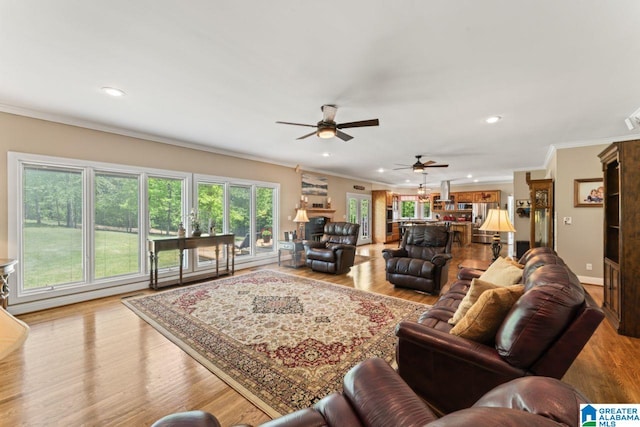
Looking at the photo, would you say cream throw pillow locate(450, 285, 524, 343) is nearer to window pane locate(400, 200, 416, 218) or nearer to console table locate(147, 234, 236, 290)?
console table locate(147, 234, 236, 290)

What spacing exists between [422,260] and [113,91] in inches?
187

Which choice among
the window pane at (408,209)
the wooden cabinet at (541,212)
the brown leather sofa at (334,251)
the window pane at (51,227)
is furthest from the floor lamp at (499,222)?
the window pane at (408,209)

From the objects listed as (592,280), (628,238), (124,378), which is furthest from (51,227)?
(592,280)

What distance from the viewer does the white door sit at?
984 cm

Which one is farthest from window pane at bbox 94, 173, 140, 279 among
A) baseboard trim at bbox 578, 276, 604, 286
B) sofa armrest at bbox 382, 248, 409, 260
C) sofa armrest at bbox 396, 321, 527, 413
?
baseboard trim at bbox 578, 276, 604, 286

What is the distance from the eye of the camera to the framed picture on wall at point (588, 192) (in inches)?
182

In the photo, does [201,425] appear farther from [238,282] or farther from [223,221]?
[223,221]

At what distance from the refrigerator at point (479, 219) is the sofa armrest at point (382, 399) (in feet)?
37.8

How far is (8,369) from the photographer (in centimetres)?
227

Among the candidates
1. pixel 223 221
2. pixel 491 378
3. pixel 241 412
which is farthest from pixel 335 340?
pixel 223 221

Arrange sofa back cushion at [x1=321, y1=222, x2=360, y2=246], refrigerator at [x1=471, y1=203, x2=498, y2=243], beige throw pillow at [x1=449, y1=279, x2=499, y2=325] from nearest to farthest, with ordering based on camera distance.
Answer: beige throw pillow at [x1=449, y1=279, x2=499, y2=325] < sofa back cushion at [x1=321, y1=222, x2=360, y2=246] < refrigerator at [x1=471, y1=203, x2=498, y2=243]

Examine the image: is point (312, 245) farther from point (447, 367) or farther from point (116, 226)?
point (447, 367)

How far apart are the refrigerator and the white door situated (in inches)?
173

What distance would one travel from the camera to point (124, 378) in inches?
85.2
